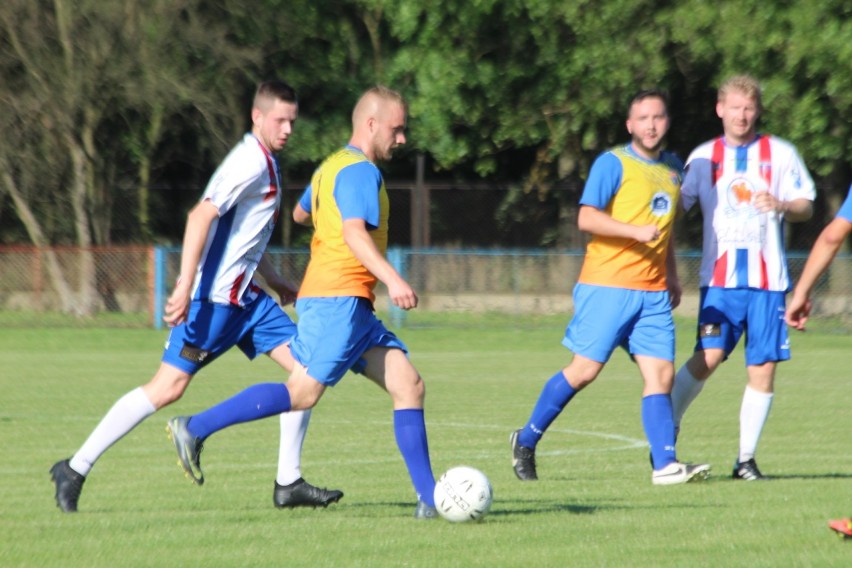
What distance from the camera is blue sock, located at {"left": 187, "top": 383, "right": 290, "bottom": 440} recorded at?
21.9 feet

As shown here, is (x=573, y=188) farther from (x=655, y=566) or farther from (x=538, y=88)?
(x=655, y=566)

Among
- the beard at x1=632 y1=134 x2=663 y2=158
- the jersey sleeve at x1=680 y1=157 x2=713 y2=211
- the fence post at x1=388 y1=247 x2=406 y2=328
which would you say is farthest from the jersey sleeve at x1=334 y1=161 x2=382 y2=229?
the fence post at x1=388 y1=247 x2=406 y2=328

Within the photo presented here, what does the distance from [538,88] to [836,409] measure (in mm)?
16151

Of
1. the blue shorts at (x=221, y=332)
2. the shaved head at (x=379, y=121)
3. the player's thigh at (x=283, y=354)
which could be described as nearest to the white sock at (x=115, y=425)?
the blue shorts at (x=221, y=332)

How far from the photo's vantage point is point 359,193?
6.55m

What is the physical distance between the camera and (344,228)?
6.53 metres

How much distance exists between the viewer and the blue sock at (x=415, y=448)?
6.71 meters

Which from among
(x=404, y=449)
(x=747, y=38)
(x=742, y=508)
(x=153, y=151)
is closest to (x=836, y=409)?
(x=742, y=508)

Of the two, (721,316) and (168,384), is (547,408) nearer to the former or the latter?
(721,316)

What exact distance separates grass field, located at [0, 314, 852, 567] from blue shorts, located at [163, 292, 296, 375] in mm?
726

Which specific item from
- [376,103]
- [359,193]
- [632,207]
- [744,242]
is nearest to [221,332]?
[359,193]

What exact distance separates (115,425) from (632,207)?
2921 mm

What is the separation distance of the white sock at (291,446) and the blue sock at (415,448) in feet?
2.31

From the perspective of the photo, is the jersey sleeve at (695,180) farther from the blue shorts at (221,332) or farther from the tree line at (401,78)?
the tree line at (401,78)
